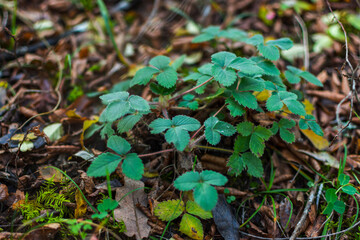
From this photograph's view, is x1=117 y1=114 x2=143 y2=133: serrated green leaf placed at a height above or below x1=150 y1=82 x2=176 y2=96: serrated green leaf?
below

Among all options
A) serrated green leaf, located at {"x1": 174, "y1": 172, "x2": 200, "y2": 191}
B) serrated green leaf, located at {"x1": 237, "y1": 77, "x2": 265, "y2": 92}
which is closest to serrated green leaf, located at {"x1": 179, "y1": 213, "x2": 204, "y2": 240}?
serrated green leaf, located at {"x1": 174, "y1": 172, "x2": 200, "y2": 191}

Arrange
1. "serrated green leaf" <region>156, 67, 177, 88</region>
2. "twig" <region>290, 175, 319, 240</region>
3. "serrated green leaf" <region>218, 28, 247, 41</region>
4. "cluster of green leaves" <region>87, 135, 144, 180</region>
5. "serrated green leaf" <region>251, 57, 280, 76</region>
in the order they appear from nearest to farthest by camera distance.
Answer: "cluster of green leaves" <region>87, 135, 144, 180</region>
"twig" <region>290, 175, 319, 240</region>
"serrated green leaf" <region>156, 67, 177, 88</region>
"serrated green leaf" <region>251, 57, 280, 76</region>
"serrated green leaf" <region>218, 28, 247, 41</region>

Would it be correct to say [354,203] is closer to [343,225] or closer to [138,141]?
[343,225]

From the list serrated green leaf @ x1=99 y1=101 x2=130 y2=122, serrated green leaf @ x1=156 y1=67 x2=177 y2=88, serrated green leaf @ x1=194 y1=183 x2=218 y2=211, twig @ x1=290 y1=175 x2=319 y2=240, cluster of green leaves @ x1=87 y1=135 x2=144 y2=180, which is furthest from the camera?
serrated green leaf @ x1=156 y1=67 x2=177 y2=88

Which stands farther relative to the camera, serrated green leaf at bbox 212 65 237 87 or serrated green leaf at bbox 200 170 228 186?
serrated green leaf at bbox 212 65 237 87

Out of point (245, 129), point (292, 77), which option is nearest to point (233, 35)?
point (292, 77)

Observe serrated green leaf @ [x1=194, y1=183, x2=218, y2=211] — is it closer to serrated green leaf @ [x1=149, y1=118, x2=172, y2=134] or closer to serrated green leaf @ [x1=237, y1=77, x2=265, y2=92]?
serrated green leaf @ [x1=149, y1=118, x2=172, y2=134]

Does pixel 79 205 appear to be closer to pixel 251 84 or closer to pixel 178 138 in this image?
pixel 178 138

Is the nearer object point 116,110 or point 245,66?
point 116,110
